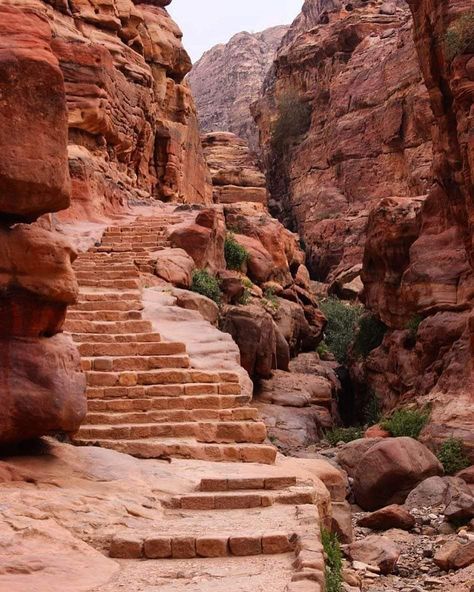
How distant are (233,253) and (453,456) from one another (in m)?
8.65

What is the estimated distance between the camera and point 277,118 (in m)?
49.5

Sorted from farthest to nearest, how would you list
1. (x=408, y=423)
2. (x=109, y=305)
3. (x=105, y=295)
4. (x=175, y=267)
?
(x=408, y=423), (x=175, y=267), (x=105, y=295), (x=109, y=305)

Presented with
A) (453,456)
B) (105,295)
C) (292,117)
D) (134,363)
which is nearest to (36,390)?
(134,363)

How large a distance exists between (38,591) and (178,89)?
29972mm

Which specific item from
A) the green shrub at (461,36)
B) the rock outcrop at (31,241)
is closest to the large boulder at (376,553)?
the rock outcrop at (31,241)

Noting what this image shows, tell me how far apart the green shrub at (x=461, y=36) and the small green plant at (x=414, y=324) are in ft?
24.2

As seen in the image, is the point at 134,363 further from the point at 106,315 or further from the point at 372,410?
the point at 372,410

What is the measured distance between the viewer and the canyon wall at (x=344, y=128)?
38750mm

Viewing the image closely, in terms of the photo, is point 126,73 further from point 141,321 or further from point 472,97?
point 141,321

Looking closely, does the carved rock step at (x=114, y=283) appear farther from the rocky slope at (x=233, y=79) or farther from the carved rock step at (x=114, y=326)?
the rocky slope at (x=233, y=79)

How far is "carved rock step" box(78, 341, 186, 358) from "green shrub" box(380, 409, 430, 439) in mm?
8204

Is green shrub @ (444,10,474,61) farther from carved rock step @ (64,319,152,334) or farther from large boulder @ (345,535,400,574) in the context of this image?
large boulder @ (345,535,400,574)

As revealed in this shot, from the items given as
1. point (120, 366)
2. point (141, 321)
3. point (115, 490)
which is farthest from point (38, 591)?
point (141, 321)

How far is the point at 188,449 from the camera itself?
7.97 m
